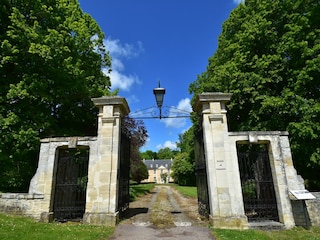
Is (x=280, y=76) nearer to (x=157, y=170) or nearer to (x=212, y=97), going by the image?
(x=212, y=97)

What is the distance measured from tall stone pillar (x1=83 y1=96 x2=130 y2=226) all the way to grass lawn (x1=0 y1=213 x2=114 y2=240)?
1.45 feet

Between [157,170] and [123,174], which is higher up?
[157,170]

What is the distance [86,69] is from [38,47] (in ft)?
10.2

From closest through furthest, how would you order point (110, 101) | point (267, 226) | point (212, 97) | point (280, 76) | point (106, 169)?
point (267, 226) < point (106, 169) < point (212, 97) < point (110, 101) < point (280, 76)

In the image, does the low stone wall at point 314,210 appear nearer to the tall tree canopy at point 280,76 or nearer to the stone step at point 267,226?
the stone step at point 267,226

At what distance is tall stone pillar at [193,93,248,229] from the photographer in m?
6.05

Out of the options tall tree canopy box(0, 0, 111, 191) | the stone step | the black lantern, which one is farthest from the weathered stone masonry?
tall tree canopy box(0, 0, 111, 191)

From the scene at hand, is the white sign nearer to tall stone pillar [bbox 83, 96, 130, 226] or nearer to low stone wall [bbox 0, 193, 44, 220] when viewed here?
tall stone pillar [bbox 83, 96, 130, 226]

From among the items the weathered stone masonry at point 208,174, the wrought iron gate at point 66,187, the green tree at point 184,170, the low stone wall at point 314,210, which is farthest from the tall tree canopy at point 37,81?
the green tree at point 184,170

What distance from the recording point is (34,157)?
32.0 feet

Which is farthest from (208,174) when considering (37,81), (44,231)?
(37,81)

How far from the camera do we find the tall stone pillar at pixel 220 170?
19.9ft

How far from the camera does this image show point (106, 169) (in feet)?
22.0

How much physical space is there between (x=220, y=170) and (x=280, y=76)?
5908 millimetres
